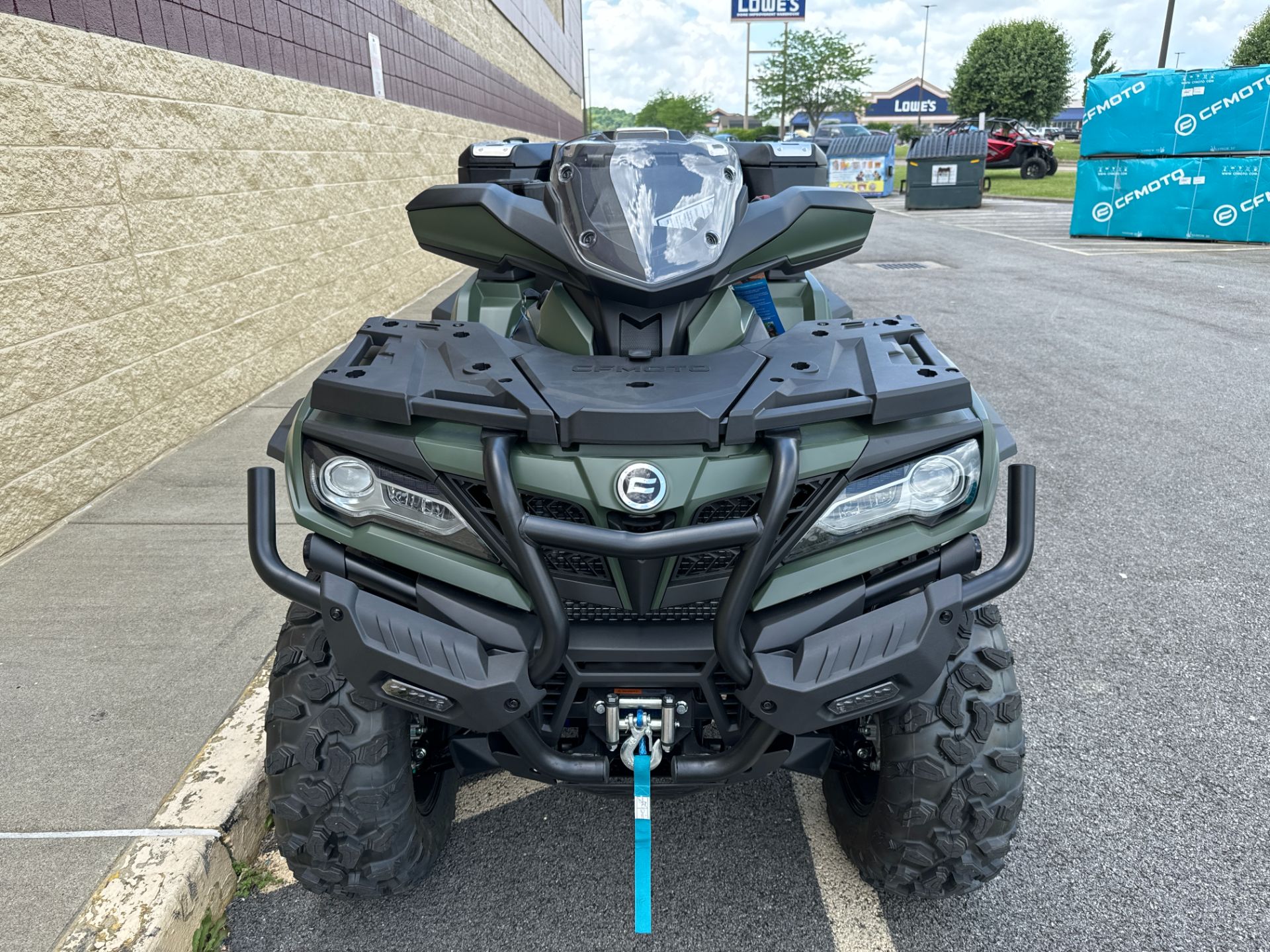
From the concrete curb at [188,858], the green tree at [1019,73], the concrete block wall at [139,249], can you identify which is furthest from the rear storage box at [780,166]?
the green tree at [1019,73]

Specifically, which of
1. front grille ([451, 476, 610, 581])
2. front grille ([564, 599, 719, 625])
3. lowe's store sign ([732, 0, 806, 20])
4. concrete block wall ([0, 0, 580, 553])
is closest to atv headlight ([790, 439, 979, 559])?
front grille ([564, 599, 719, 625])

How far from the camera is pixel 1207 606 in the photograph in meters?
3.69

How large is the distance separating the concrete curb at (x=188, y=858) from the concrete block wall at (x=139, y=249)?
2.04 m

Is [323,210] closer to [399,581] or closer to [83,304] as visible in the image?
[83,304]

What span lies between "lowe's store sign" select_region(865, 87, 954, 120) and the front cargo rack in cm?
13178

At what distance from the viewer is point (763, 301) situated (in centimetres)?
306

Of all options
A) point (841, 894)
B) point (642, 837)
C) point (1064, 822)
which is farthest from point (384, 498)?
point (1064, 822)

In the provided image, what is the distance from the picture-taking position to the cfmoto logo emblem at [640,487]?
178 cm

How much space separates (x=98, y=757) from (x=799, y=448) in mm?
2182

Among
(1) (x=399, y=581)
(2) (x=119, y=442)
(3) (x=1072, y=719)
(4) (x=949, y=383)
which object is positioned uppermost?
(4) (x=949, y=383)

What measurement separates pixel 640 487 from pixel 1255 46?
54.9 metres

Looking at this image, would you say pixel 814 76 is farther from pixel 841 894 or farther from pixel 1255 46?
pixel 841 894

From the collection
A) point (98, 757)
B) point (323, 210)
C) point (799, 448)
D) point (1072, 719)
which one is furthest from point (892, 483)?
point (323, 210)

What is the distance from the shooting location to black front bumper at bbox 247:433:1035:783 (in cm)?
174
